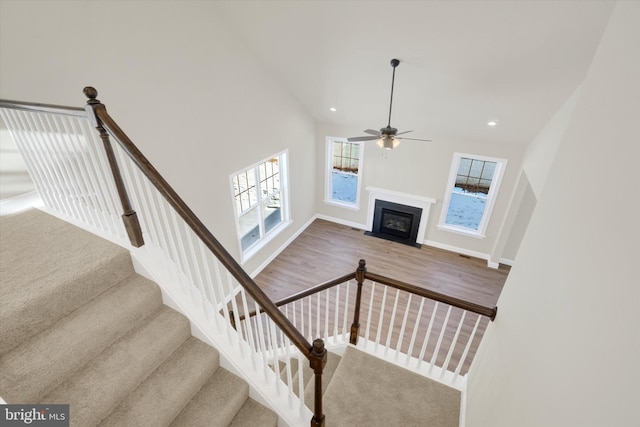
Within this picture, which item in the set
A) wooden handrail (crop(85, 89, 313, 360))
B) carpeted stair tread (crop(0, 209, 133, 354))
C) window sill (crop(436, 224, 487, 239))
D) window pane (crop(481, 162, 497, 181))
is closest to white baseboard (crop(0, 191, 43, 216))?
carpeted stair tread (crop(0, 209, 133, 354))

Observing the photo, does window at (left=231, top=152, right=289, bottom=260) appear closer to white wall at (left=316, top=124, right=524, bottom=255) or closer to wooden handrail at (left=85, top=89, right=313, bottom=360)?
white wall at (left=316, top=124, right=524, bottom=255)

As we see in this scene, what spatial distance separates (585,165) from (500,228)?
5.54m

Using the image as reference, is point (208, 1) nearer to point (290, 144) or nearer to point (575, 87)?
point (290, 144)

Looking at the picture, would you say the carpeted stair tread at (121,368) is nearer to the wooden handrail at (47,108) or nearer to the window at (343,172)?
the wooden handrail at (47,108)

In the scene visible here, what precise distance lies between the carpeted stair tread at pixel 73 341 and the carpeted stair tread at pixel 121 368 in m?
0.05

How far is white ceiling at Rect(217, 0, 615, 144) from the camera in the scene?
115 inches

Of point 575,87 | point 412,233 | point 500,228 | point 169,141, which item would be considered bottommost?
point 412,233

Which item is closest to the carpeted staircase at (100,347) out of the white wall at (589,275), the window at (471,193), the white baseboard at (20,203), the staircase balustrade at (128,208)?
the staircase balustrade at (128,208)

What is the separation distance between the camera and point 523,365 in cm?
152

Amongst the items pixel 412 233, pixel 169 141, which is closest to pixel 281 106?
pixel 169 141

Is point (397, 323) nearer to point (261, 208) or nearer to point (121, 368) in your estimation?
point (261, 208)

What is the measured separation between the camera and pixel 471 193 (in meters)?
6.41

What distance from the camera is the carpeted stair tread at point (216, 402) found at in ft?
5.59

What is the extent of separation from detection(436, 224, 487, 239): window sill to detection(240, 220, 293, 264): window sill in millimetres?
3489
